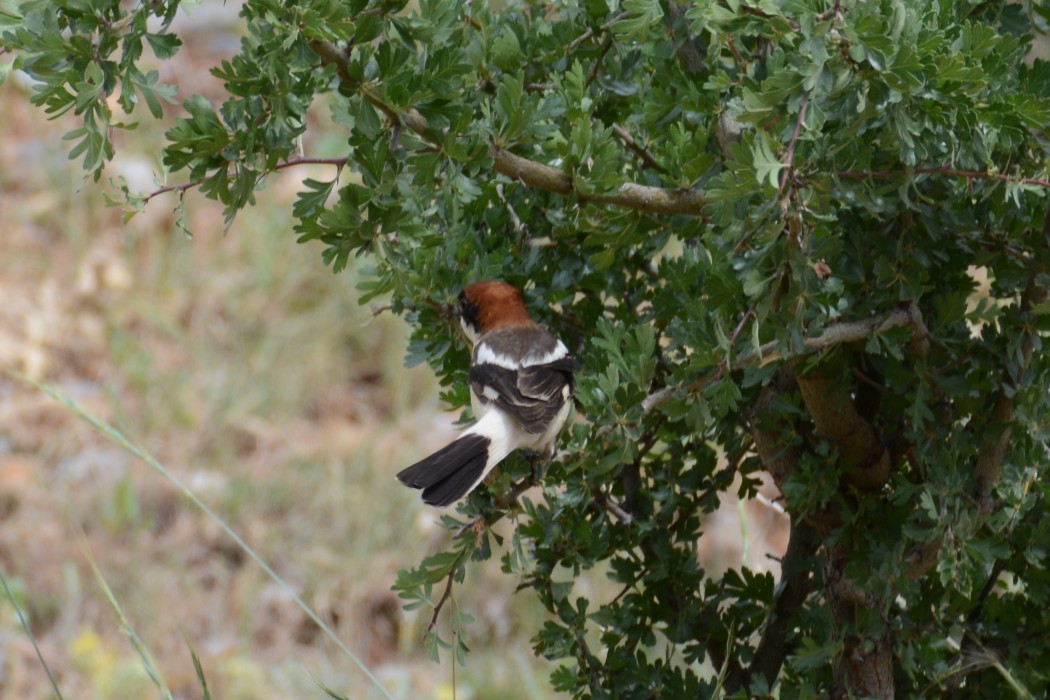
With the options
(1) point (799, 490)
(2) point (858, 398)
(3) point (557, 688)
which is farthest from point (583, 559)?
(2) point (858, 398)

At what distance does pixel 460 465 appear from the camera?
253 cm

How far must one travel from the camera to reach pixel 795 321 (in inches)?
78.2

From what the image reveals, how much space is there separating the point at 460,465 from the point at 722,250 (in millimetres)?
735

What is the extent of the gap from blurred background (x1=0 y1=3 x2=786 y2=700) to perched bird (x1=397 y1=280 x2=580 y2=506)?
236 cm

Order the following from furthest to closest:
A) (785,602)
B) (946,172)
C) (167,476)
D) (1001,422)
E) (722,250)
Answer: (785,602)
(167,476)
(1001,422)
(722,250)
(946,172)

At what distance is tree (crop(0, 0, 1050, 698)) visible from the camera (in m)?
1.87

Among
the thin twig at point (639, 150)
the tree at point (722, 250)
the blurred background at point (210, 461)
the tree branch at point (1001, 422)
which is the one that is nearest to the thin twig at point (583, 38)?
the tree at point (722, 250)

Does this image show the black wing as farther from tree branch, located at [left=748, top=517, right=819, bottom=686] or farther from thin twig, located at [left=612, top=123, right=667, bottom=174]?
tree branch, located at [left=748, top=517, right=819, bottom=686]

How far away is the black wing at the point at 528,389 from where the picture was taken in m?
2.82

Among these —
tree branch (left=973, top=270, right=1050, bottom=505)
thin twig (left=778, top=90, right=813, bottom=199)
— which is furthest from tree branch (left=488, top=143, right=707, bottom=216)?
tree branch (left=973, top=270, right=1050, bottom=505)

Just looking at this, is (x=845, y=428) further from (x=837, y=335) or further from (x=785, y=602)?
(x=785, y=602)

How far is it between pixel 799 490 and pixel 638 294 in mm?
571

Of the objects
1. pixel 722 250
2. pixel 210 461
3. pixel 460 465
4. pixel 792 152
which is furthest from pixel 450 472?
pixel 210 461

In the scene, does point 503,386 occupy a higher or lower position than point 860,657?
higher
